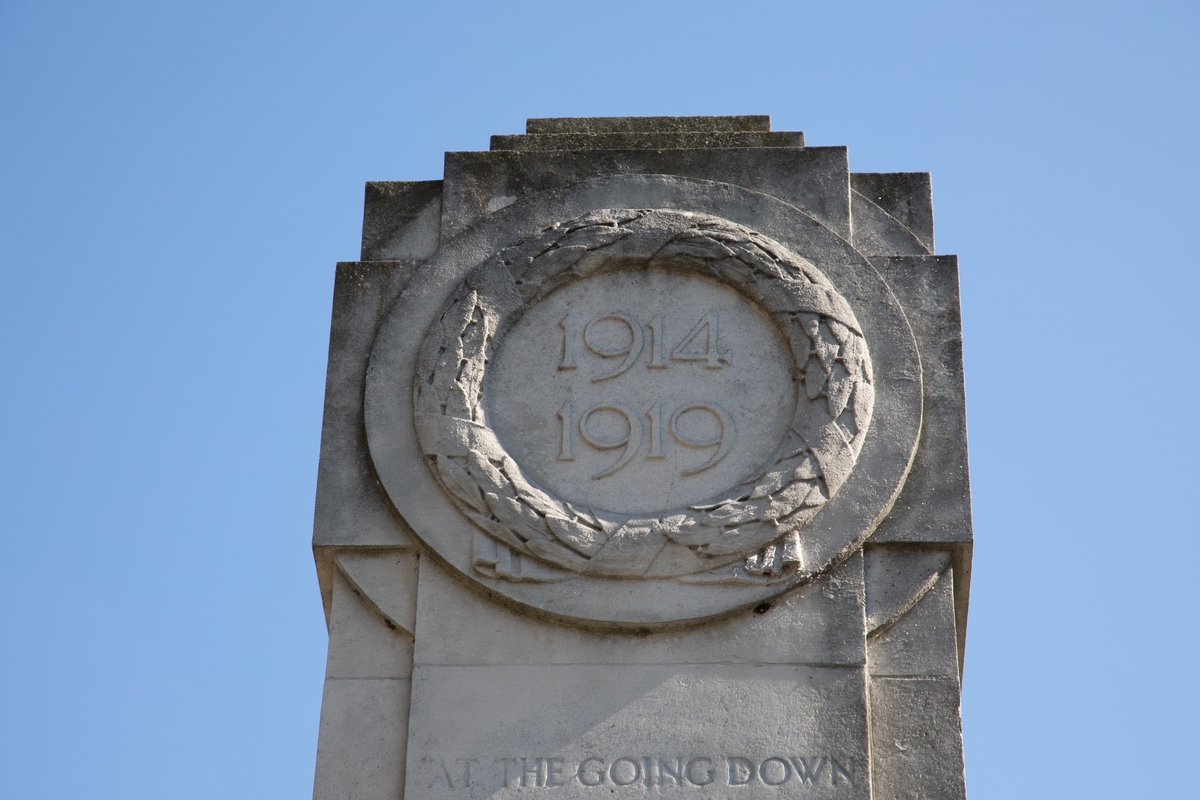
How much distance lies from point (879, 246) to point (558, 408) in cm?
195

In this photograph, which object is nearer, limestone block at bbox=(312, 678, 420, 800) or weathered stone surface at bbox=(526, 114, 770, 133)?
limestone block at bbox=(312, 678, 420, 800)

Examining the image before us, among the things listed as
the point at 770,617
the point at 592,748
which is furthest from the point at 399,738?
the point at 770,617

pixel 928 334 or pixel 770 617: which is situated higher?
pixel 928 334

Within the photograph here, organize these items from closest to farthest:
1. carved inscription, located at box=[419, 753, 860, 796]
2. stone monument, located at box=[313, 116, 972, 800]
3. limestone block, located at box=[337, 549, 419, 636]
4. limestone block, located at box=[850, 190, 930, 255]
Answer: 1. carved inscription, located at box=[419, 753, 860, 796]
2. stone monument, located at box=[313, 116, 972, 800]
3. limestone block, located at box=[337, 549, 419, 636]
4. limestone block, located at box=[850, 190, 930, 255]

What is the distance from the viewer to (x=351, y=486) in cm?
883

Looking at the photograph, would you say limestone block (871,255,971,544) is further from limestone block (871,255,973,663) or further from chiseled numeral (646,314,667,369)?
chiseled numeral (646,314,667,369)

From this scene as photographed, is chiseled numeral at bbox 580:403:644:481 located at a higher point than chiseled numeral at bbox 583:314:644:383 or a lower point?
lower

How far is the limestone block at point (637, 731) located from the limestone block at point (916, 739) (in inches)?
4.9

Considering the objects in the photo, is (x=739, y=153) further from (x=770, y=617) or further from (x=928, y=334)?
(x=770, y=617)

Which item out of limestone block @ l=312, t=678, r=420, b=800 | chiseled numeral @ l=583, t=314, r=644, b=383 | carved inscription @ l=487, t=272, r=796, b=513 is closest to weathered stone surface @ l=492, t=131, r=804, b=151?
carved inscription @ l=487, t=272, r=796, b=513

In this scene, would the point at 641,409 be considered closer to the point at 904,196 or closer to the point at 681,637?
the point at 681,637

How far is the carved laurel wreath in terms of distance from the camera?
8.38m

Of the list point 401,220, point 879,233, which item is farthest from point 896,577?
point 401,220

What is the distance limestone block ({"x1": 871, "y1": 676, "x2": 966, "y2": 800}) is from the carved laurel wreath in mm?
768
